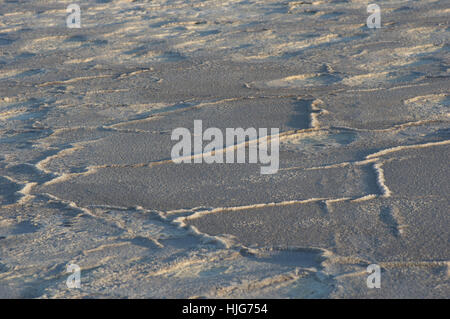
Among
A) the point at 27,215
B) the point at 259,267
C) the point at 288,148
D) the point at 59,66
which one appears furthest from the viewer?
the point at 59,66

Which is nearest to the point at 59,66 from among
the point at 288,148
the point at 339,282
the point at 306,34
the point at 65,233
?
the point at 306,34
